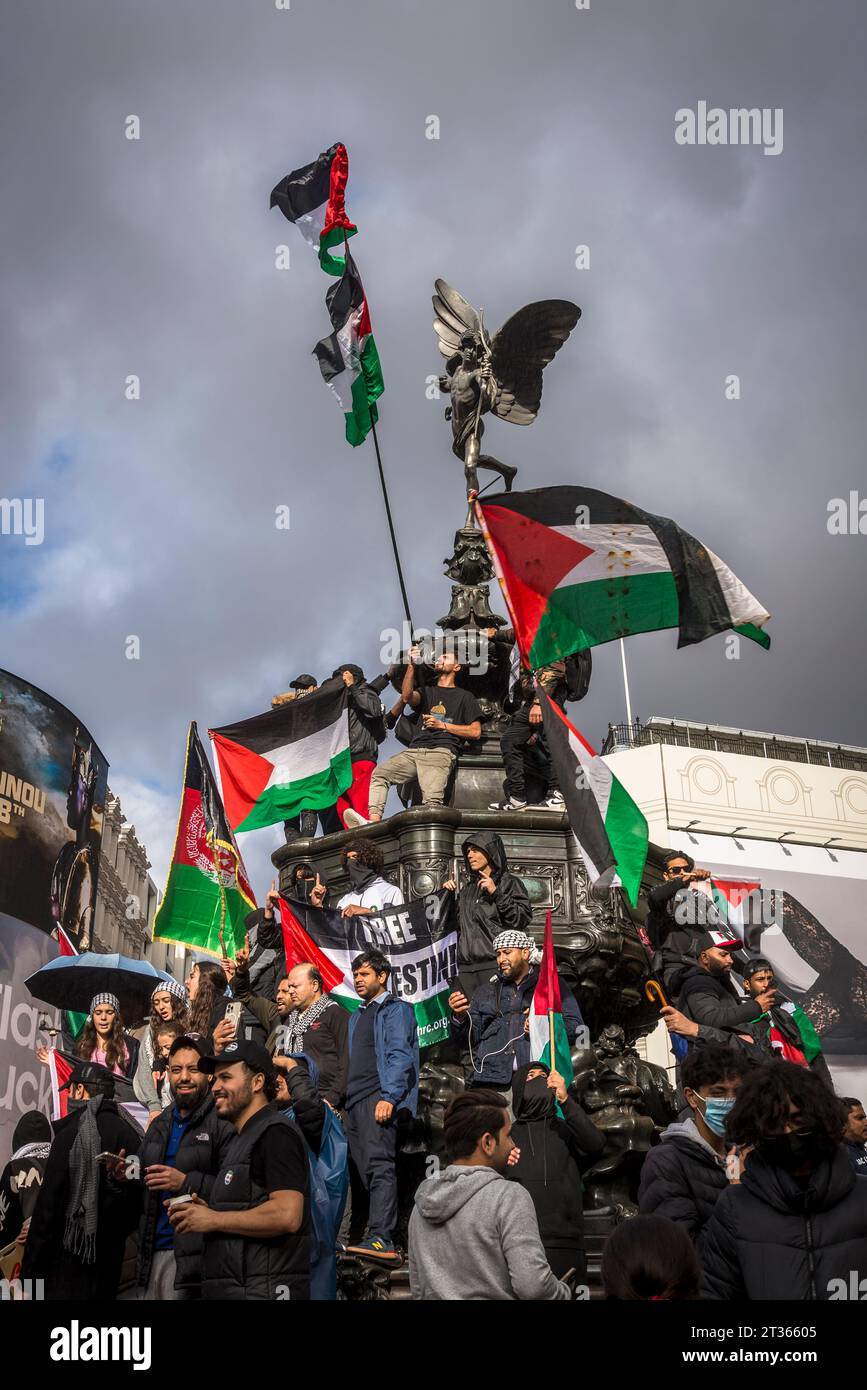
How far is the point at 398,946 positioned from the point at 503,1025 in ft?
5.61

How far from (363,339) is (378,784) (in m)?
5.97

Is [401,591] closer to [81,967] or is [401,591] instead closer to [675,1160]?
[81,967]

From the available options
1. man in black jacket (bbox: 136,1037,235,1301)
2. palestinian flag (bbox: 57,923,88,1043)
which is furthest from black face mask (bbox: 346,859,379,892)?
man in black jacket (bbox: 136,1037,235,1301)

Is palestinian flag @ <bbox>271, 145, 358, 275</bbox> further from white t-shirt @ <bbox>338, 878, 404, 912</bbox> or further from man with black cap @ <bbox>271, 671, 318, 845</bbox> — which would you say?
white t-shirt @ <bbox>338, 878, 404, 912</bbox>

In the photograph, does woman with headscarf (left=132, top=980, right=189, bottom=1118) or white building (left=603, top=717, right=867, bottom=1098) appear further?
white building (left=603, top=717, right=867, bottom=1098)

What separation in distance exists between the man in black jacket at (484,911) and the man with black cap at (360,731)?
3343 millimetres

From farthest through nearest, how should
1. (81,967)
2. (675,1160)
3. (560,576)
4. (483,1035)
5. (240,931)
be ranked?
1. (240,931)
2. (560,576)
3. (81,967)
4. (483,1035)
5. (675,1160)

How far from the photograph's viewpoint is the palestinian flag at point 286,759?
39.8ft

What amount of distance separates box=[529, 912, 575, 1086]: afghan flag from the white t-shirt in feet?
8.17

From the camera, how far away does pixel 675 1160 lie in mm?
4555

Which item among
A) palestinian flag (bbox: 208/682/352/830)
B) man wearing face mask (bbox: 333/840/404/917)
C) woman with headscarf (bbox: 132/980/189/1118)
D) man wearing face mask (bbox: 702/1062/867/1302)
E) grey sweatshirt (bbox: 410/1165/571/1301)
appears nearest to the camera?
man wearing face mask (bbox: 702/1062/867/1302)

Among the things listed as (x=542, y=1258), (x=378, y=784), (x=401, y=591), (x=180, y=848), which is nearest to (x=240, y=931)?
(x=180, y=848)

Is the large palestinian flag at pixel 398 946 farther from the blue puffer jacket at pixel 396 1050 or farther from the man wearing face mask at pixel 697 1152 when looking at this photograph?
the man wearing face mask at pixel 697 1152

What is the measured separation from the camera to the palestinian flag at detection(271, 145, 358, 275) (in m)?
14.8
